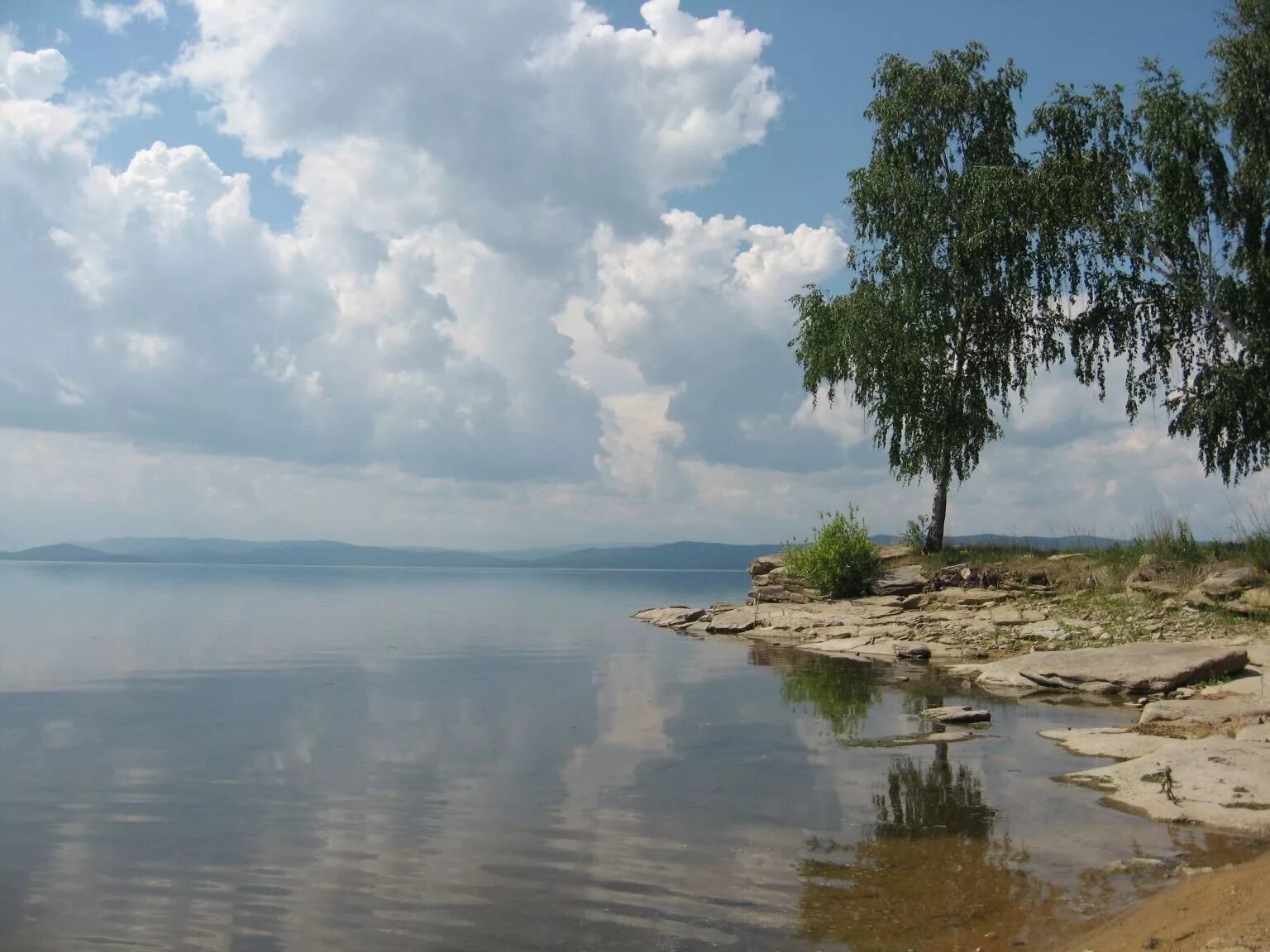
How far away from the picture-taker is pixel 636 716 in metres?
15.3

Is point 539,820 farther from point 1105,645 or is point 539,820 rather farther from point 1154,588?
point 1154,588

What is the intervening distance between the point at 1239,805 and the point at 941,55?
30.8m

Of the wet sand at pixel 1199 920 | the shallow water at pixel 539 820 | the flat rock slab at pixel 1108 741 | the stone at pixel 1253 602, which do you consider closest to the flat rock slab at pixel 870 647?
the shallow water at pixel 539 820

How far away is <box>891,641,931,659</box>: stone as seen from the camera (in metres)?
21.7

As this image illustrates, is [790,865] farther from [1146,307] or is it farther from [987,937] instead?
[1146,307]

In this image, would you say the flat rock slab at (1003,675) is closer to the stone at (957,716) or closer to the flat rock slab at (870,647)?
the flat rock slab at (870,647)

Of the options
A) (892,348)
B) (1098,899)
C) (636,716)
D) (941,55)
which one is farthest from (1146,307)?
(1098,899)

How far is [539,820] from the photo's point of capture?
9.27 meters

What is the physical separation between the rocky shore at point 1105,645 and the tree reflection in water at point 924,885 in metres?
1.97

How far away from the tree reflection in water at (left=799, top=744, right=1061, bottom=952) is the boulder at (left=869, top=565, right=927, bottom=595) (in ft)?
70.9

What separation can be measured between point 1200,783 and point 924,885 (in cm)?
407

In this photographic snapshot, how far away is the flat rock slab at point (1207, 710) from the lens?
12.7 meters

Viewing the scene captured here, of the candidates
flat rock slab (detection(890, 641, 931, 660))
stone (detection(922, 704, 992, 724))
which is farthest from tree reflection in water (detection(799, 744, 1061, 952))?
flat rock slab (detection(890, 641, 931, 660))

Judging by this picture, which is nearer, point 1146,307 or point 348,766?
point 348,766
